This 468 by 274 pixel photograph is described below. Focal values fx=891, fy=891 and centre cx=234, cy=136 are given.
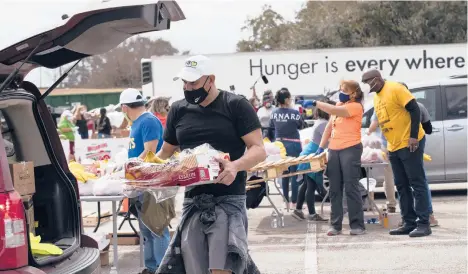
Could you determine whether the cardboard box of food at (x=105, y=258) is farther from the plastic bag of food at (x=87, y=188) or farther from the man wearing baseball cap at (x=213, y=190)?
the man wearing baseball cap at (x=213, y=190)

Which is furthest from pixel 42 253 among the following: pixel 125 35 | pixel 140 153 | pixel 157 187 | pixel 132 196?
pixel 140 153

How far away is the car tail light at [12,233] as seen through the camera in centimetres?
439

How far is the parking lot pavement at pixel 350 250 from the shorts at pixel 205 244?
114 inches

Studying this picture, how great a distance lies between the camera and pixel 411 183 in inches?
380

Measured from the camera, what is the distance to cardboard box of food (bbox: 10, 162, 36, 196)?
17.2 ft

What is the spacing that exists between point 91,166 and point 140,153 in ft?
3.87

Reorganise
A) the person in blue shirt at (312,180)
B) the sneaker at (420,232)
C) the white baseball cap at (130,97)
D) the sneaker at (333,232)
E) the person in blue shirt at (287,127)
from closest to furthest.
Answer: the white baseball cap at (130,97) → the sneaker at (420,232) → the sneaker at (333,232) → the person in blue shirt at (312,180) → the person in blue shirt at (287,127)

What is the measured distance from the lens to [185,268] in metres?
5.55

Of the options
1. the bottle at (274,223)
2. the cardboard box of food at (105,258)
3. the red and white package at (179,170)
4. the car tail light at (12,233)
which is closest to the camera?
the car tail light at (12,233)

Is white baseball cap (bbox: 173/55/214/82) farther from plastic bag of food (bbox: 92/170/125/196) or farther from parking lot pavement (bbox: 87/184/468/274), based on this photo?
parking lot pavement (bbox: 87/184/468/274)

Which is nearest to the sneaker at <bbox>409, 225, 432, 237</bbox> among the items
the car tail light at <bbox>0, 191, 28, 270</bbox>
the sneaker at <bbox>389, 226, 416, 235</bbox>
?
the sneaker at <bbox>389, 226, 416, 235</bbox>

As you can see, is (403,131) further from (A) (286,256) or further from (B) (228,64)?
(B) (228,64)

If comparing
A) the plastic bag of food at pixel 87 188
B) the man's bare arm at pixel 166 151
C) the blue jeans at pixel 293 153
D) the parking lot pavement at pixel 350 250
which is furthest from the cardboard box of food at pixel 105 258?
the blue jeans at pixel 293 153

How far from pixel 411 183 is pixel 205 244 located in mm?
4597
